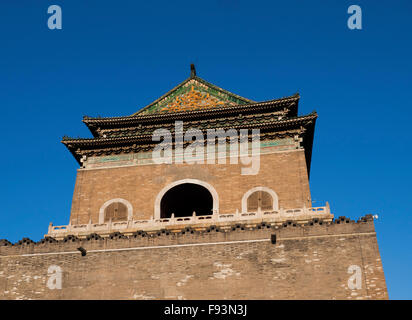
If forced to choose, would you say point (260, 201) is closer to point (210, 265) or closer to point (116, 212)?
point (210, 265)

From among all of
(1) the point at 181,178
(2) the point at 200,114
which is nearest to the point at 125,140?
(1) the point at 181,178

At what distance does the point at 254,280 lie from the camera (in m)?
18.5

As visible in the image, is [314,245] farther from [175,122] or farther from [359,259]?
[175,122]

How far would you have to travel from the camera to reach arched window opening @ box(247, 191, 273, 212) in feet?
77.5

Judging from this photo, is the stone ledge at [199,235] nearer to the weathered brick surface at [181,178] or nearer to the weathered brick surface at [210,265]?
the weathered brick surface at [210,265]

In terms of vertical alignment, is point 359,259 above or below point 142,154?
below

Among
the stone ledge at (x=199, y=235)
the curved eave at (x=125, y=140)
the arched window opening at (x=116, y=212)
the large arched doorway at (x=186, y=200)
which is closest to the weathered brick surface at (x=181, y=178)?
the arched window opening at (x=116, y=212)

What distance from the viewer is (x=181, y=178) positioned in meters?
25.4

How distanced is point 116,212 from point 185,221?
4.21 metres

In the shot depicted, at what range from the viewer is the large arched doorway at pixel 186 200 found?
83.4 ft

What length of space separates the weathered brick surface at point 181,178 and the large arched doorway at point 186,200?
0.57 meters
